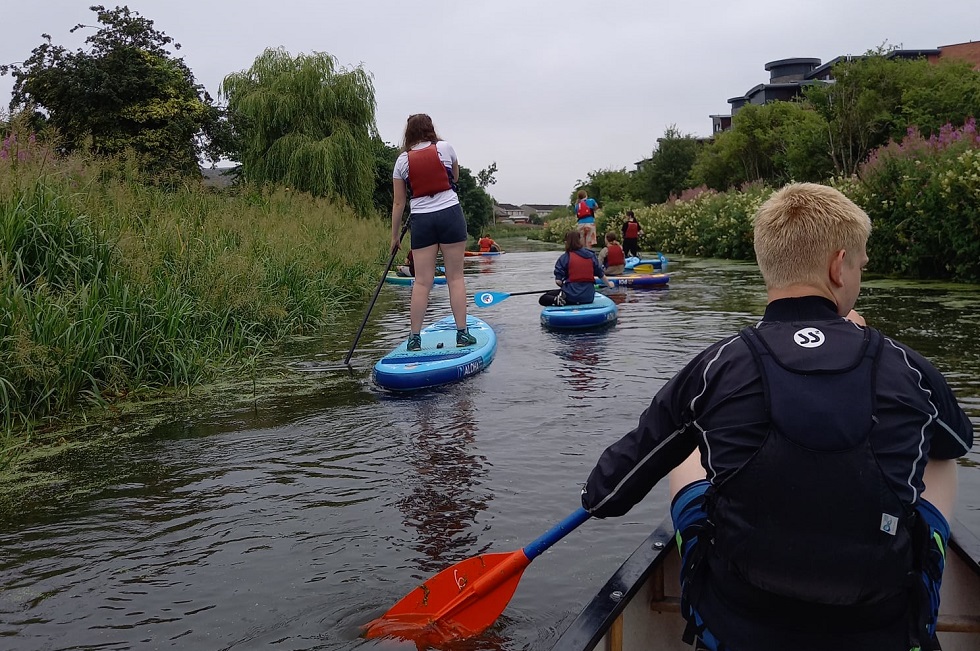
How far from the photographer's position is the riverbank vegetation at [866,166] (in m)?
13.0

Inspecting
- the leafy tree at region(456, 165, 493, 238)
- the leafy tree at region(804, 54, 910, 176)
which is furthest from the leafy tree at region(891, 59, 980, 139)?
the leafy tree at region(456, 165, 493, 238)

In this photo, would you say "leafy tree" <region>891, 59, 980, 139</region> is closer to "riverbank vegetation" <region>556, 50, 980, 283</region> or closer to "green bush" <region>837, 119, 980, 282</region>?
"riverbank vegetation" <region>556, 50, 980, 283</region>

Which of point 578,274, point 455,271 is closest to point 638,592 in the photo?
point 455,271

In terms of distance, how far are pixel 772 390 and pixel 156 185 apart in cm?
980

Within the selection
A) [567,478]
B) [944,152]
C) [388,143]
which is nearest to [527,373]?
[567,478]

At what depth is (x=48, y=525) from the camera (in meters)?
3.99

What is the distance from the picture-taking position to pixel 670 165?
46688mm

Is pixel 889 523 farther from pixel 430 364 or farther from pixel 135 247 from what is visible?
pixel 135 247

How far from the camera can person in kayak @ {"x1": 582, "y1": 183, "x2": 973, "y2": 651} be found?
167 cm

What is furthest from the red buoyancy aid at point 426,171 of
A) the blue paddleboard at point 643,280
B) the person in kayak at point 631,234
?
the person in kayak at point 631,234

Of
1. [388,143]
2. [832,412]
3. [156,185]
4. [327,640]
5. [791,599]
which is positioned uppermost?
[388,143]

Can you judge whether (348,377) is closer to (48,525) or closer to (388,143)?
(48,525)

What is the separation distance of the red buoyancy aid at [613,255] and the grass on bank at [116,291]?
22.3 feet

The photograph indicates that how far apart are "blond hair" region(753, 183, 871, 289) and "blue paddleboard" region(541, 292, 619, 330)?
760 centimetres
